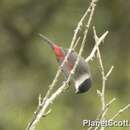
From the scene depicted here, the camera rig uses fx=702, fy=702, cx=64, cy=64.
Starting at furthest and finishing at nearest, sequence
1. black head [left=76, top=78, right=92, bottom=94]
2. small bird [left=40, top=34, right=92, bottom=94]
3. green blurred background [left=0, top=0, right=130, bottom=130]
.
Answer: green blurred background [left=0, top=0, right=130, bottom=130] → black head [left=76, top=78, right=92, bottom=94] → small bird [left=40, top=34, right=92, bottom=94]

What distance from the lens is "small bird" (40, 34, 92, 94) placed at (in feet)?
13.5

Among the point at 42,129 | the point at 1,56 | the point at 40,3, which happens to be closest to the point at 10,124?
the point at 42,129

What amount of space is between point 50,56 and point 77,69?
209 inches

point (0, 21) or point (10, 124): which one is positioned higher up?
point (0, 21)

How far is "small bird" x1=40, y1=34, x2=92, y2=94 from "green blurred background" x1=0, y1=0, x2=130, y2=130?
444cm

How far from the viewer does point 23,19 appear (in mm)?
9500

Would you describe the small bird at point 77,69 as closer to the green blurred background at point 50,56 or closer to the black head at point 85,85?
the black head at point 85,85

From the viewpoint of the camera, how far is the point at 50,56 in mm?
9672

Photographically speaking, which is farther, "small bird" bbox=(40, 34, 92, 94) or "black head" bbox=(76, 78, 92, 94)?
"black head" bbox=(76, 78, 92, 94)

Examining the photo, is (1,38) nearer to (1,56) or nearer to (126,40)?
(1,56)

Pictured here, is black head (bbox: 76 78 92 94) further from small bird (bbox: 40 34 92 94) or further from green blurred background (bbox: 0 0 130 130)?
green blurred background (bbox: 0 0 130 130)

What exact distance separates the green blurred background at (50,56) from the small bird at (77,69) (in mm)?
4444

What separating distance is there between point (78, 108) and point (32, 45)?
1.17 meters

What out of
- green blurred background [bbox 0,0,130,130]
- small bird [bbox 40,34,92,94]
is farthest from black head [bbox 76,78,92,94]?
green blurred background [bbox 0,0,130,130]
